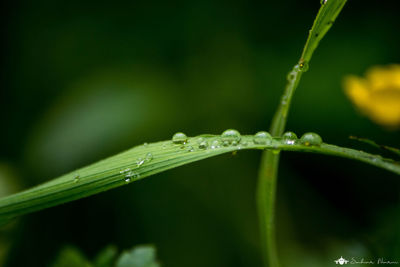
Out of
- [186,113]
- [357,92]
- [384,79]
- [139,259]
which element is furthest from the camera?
[186,113]

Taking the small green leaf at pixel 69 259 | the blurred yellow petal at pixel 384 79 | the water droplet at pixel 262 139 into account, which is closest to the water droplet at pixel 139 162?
the water droplet at pixel 262 139

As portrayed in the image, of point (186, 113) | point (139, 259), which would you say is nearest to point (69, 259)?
point (139, 259)

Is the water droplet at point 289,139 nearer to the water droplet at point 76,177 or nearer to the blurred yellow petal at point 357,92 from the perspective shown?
the water droplet at point 76,177

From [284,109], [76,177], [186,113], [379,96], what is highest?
[186,113]

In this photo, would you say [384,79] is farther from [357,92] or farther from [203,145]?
[203,145]

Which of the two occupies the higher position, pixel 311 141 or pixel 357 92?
pixel 357 92

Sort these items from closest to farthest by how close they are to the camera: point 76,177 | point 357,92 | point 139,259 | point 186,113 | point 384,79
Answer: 1. point 76,177
2. point 139,259
3. point 357,92
4. point 384,79
5. point 186,113

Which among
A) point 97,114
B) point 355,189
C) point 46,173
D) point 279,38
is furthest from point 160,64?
point 355,189
